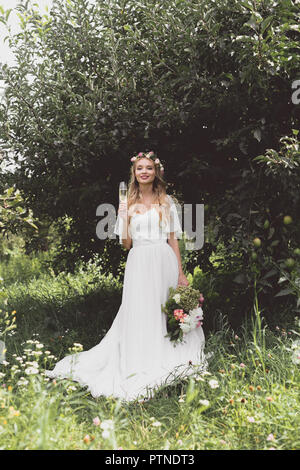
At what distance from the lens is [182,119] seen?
3.80m

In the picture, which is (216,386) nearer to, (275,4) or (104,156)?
(104,156)

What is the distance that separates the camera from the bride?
3.65 m

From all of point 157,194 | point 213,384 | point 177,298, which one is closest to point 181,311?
point 177,298

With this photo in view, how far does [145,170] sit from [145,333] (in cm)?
136

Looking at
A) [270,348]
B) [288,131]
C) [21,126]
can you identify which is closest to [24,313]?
[21,126]

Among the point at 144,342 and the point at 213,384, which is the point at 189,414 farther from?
the point at 144,342

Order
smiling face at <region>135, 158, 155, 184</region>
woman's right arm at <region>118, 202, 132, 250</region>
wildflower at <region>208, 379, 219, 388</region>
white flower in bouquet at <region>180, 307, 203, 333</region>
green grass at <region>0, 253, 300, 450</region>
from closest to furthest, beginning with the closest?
green grass at <region>0, 253, 300, 450</region> < wildflower at <region>208, 379, 219, 388</region> < white flower in bouquet at <region>180, 307, 203, 333</region> < woman's right arm at <region>118, 202, 132, 250</region> < smiling face at <region>135, 158, 155, 184</region>

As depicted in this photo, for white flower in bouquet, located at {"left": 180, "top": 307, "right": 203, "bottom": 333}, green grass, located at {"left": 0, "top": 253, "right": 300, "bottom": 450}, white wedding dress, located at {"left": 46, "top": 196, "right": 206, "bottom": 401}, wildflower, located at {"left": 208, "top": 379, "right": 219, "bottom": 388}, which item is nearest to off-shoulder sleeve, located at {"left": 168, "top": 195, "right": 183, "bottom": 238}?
white wedding dress, located at {"left": 46, "top": 196, "right": 206, "bottom": 401}

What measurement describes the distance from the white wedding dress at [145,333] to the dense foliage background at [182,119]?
1.77 feet

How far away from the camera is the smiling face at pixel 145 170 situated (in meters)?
3.89

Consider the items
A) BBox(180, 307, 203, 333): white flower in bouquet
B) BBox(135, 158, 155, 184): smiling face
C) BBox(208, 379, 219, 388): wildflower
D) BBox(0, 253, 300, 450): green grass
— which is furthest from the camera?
BBox(135, 158, 155, 184): smiling face

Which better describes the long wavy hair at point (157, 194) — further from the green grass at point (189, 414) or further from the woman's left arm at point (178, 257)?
the green grass at point (189, 414)

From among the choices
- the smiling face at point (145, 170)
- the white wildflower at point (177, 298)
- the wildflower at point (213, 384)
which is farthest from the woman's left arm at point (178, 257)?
the wildflower at point (213, 384)

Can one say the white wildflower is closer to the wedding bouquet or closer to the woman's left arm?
the wedding bouquet
